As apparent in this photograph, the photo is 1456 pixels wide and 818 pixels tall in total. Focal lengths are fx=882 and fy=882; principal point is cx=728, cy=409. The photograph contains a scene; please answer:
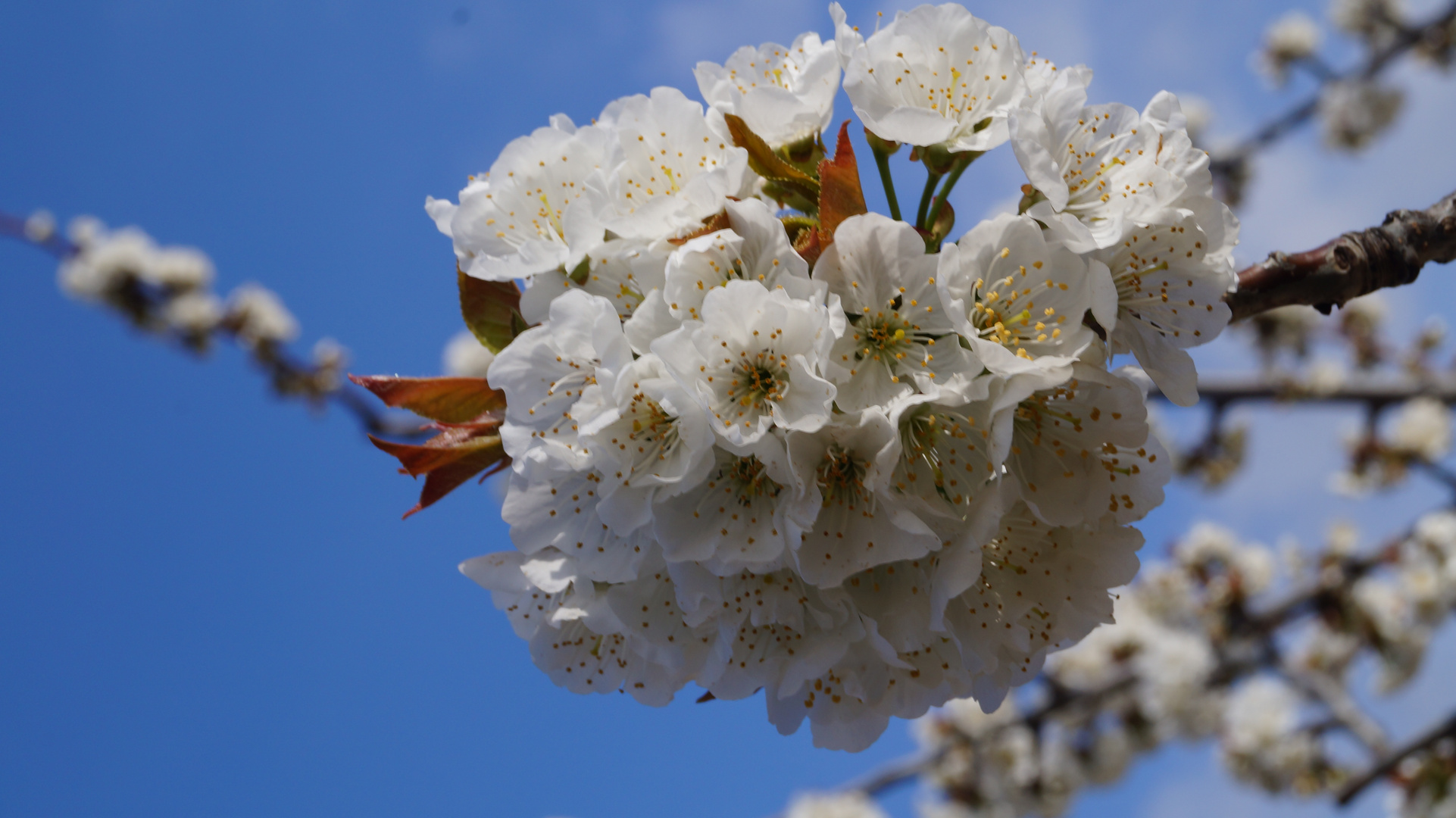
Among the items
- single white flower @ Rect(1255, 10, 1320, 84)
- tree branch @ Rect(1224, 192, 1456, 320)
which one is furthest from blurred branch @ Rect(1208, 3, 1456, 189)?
tree branch @ Rect(1224, 192, 1456, 320)

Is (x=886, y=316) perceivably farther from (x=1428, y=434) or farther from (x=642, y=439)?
(x=1428, y=434)

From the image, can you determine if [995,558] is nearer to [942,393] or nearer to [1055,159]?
[942,393]

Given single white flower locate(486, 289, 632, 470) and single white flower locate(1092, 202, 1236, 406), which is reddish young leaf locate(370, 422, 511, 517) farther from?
single white flower locate(1092, 202, 1236, 406)

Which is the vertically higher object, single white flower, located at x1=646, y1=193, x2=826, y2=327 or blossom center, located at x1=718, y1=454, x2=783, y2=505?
single white flower, located at x1=646, y1=193, x2=826, y2=327

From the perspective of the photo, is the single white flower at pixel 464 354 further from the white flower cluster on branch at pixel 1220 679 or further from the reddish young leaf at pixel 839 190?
the reddish young leaf at pixel 839 190

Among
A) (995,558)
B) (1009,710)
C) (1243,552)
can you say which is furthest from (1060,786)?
(995,558)

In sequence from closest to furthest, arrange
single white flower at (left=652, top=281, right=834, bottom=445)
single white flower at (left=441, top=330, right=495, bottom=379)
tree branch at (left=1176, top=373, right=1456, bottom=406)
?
1. single white flower at (left=652, top=281, right=834, bottom=445)
2. tree branch at (left=1176, top=373, right=1456, bottom=406)
3. single white flower at (left=441, top=330, right=495, bottom=379)
